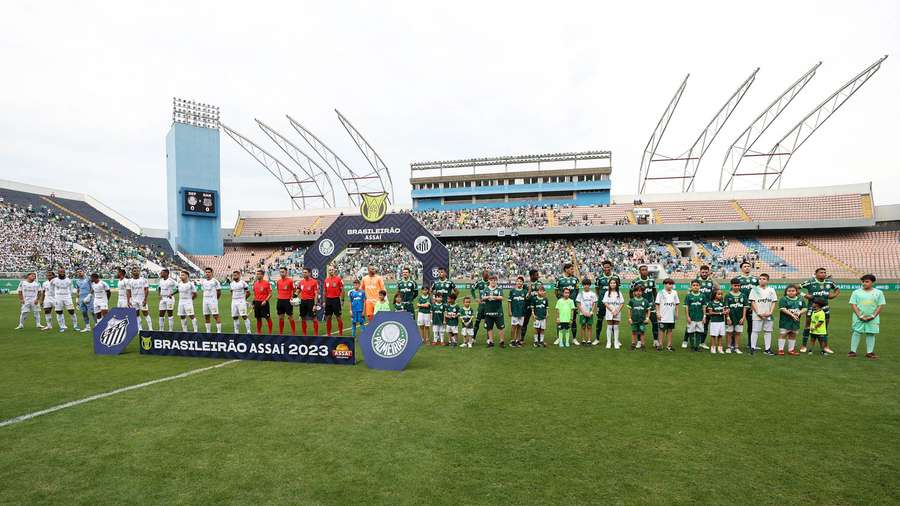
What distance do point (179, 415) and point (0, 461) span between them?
177 cm

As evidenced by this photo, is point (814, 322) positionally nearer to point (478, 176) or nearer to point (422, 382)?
point (422, 382)

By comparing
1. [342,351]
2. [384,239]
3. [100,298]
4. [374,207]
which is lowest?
[342,351]

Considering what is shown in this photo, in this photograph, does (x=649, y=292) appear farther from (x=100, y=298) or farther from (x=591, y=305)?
(x=100, y=298)

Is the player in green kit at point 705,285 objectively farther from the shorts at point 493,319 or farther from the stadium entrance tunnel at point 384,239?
the stadium entrance tunnel at point 384,239

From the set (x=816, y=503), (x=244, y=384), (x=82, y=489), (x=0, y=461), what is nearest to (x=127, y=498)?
(x=82, y=489)

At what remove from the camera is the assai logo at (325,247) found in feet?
55.0

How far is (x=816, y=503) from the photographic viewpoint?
388cm

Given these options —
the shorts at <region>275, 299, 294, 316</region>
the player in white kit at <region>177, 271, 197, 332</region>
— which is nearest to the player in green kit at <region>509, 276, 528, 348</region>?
the shorts at <region>275, 299, 294, 316</region>

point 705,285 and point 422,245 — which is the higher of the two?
point 422,245

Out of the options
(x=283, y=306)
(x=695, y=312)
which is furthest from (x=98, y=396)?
(x=695, y=312)

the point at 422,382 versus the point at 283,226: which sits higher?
the point at 283,226

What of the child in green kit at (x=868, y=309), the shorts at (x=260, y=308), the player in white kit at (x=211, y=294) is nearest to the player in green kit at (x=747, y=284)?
the child in green kit at (x=868, y=309)

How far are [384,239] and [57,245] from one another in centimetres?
3952

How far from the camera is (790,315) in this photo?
1029 centimetres
